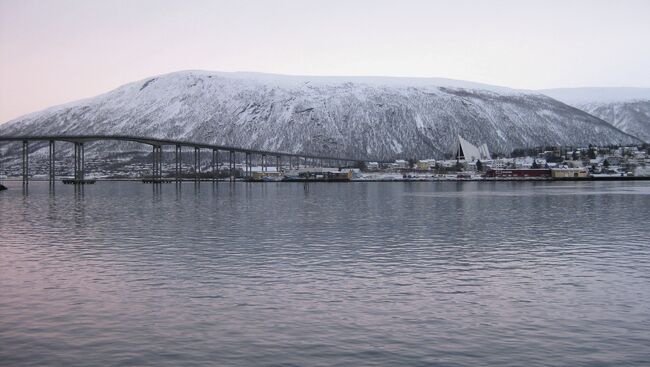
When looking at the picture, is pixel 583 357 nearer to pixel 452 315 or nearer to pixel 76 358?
pixel 452 315

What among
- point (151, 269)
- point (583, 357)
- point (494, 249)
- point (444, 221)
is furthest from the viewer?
point (444, 221)

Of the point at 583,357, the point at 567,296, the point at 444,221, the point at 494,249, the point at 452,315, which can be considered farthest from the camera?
the point at 444,221

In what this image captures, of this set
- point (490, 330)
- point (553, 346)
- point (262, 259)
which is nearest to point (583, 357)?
point (553, 346)

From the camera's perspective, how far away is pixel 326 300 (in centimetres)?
2197

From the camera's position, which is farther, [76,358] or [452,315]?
[452,315]

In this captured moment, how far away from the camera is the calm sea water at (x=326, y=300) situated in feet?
52.7

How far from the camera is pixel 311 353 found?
15.9 meters

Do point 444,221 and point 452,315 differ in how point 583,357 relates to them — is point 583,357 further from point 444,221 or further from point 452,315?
point 444,221

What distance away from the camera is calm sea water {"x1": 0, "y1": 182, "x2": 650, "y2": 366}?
52.7 feet

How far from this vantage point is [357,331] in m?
17.9

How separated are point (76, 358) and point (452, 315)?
410 inches

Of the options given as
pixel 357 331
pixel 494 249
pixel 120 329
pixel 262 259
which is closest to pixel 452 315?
pixel 357 331

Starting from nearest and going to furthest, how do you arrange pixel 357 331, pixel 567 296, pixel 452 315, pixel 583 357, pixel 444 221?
pixel 583 357, pixel 357 331, pixel 452 315, pixel 567 296, pixel 444 221

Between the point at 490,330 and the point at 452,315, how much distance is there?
6.30ft
